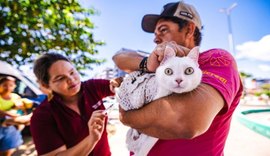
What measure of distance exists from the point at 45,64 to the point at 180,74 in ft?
4.91

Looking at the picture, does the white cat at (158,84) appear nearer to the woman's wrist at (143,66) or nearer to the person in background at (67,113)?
the woman's wrist at (143,66)

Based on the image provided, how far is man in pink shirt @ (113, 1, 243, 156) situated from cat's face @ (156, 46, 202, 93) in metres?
0.04

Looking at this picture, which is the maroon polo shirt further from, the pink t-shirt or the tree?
the tree

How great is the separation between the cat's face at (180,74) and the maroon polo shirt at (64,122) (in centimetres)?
117

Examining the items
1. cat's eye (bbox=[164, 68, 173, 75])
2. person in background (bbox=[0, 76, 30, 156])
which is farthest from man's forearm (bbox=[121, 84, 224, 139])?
person in background (bbox=[0, 76, 30, 156])

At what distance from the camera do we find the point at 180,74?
0.96 m

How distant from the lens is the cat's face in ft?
3.09

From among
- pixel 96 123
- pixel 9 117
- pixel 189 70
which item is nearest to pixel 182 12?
pixel 189 70

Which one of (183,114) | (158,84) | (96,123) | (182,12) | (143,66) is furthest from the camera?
(96,123)

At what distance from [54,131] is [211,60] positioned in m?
1.33

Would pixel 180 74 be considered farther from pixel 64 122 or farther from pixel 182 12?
pixel 64 122

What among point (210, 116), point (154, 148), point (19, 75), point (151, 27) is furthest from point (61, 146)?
point (19, 75)

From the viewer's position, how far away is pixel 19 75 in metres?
6.84

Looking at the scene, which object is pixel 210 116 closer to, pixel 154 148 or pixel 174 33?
pixel 154 148
